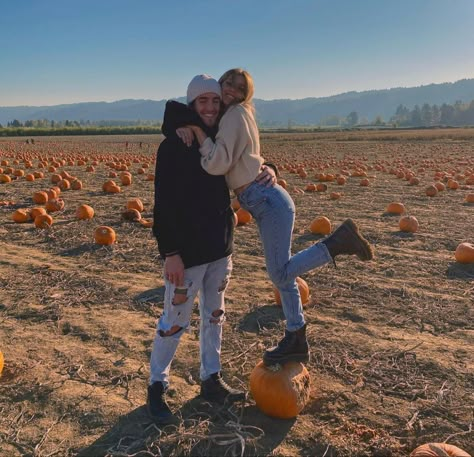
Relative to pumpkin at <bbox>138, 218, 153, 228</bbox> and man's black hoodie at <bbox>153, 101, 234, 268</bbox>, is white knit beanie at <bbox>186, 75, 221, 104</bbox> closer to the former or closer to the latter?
man's black hoodie at <bbox>153, 101, 234, 268</bbox>

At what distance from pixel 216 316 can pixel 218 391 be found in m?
0.52

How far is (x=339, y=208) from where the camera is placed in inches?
406

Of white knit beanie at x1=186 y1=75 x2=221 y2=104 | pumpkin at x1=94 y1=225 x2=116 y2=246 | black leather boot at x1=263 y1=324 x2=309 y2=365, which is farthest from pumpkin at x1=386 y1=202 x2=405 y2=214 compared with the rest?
white knit beanie at x1=186 y1=75 x2=221 y2=104

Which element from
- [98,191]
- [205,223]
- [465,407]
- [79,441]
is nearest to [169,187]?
[205,223]

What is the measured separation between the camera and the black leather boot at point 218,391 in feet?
11.0

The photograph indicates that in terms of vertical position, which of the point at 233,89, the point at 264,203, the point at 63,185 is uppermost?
the point at 233,89

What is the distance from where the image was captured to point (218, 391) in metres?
3.34

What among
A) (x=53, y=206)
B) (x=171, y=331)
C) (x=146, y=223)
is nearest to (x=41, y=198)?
(x=53, y=206)

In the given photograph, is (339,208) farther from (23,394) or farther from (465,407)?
Answer: (23,394)

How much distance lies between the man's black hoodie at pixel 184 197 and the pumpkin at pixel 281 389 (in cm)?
91

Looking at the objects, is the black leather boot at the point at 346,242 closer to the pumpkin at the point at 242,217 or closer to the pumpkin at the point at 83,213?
the pumpkin at the point at 242,217

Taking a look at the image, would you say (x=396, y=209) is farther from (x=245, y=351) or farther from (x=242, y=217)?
(x=245, y=351)

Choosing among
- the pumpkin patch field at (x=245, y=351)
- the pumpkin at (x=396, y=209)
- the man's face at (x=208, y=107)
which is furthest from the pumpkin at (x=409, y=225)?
the man's face at (x=208, y=107)

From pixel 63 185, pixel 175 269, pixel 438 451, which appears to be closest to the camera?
pixel 438 451
